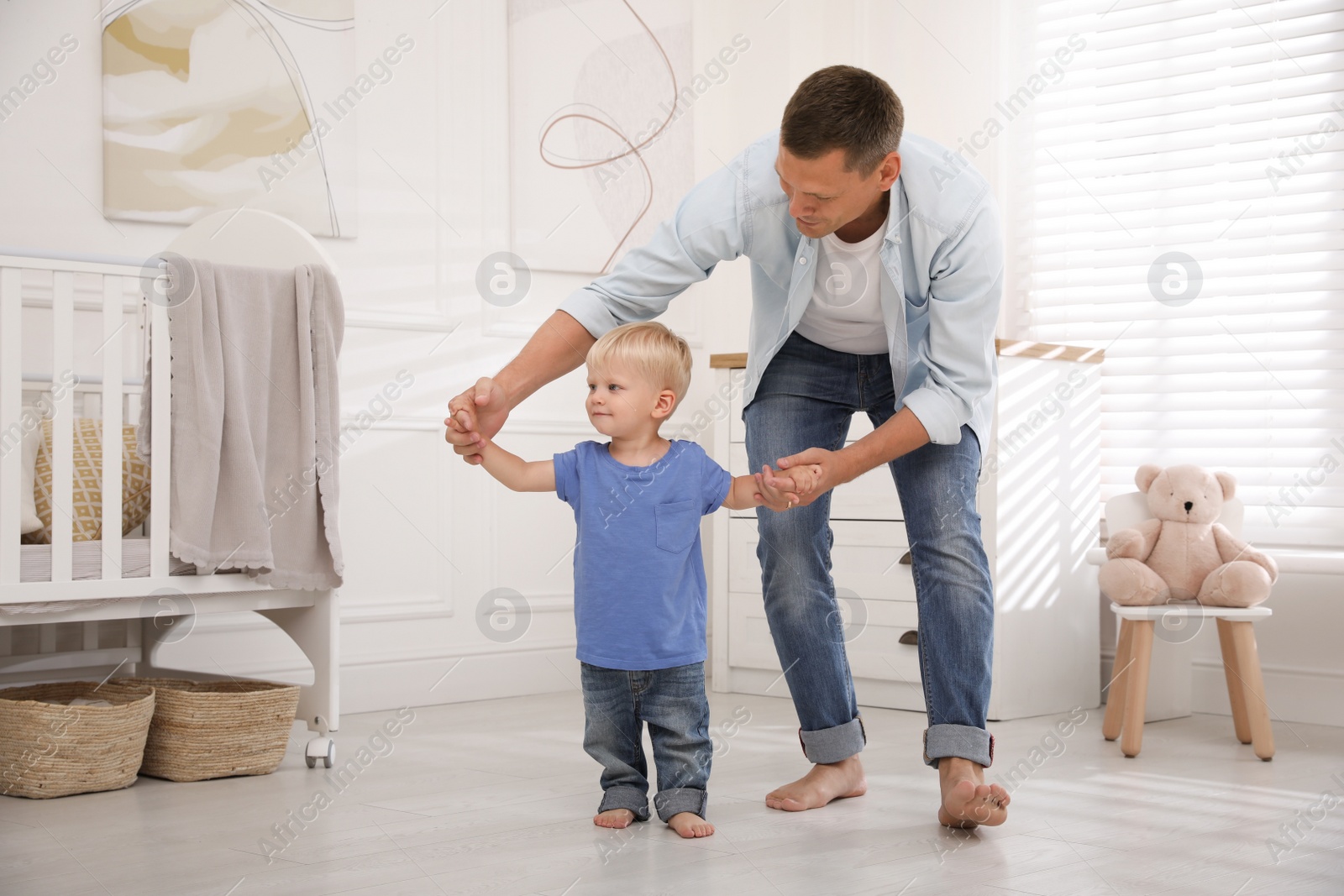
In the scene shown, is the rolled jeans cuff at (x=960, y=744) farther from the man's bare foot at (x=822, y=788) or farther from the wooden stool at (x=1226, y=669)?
the wooden stool at (x=1226, y=669)

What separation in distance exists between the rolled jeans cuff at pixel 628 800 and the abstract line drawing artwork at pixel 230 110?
4.98ft

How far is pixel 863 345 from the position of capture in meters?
1.69

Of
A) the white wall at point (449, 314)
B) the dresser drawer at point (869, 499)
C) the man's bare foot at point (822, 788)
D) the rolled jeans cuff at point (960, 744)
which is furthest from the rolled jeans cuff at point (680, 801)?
the white wall at point (449, 314)

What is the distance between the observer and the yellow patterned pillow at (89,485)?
1.98 metres

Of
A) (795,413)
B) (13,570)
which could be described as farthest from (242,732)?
(795,413)

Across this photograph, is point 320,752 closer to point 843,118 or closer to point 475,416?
point 475,416

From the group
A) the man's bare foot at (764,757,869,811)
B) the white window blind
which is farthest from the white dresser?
Answer: the man's bare foot at (764,757,869,811)

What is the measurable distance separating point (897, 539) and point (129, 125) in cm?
180

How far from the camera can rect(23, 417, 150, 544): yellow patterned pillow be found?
198 centimetres

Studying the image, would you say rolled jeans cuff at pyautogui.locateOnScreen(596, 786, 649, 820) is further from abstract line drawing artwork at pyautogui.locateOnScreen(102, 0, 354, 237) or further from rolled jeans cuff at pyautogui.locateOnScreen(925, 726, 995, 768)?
abstract line drawing artwork at pyautogui.locateOnScreen(102, 0, 354, 237)

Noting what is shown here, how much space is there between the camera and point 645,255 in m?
1.59

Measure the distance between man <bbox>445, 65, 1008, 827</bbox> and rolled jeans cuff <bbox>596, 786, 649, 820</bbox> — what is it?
0.65ft

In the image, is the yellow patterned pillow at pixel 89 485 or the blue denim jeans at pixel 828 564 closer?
the blue denim jeans at pixel 828 564

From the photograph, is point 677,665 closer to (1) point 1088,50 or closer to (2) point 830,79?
(2) point 830,79
